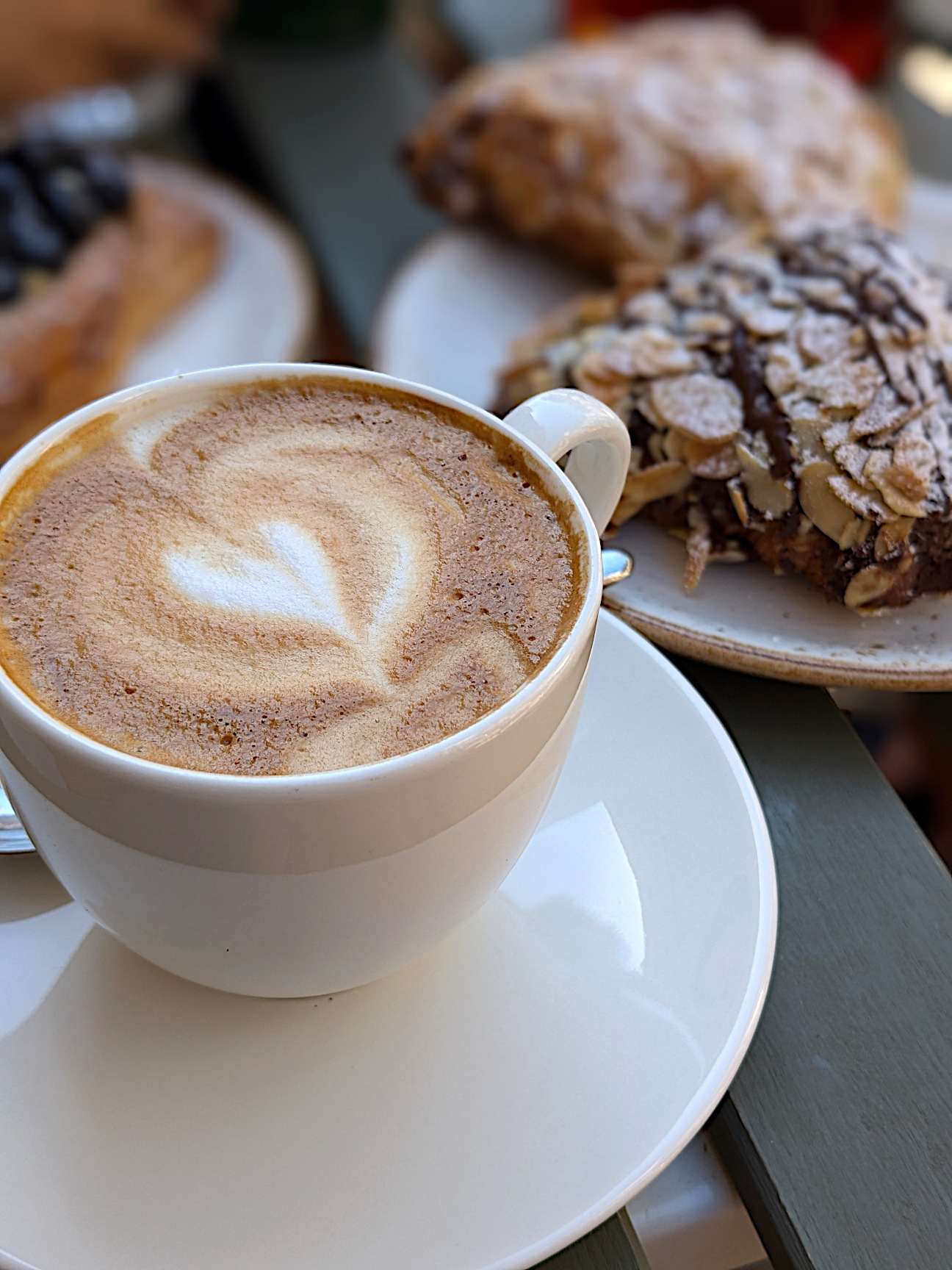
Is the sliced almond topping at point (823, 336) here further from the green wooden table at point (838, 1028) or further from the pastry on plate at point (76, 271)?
the pastry on plate at point (76, 271)

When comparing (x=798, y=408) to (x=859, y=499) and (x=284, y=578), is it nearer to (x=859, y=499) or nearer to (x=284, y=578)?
(x=859, y=499)

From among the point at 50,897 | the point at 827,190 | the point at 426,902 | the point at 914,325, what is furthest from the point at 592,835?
the point at 827,190

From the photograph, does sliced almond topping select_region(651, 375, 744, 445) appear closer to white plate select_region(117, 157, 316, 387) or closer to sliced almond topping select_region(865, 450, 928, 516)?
sliced almond topping select_region(865, 450, 928, 516)

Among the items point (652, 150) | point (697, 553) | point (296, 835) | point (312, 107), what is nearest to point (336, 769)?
point (296, 835)

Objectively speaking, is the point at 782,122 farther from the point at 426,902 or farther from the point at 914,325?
the point at 426,902

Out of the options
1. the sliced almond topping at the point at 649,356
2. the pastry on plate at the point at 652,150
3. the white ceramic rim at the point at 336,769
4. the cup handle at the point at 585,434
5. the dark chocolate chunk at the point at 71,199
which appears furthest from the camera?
the dark chocolate chunk at the point at 71,199

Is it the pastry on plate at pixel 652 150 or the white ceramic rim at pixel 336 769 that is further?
the pastry on plate at pixel 652 150

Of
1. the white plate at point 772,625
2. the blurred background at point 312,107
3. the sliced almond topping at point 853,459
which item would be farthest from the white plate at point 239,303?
the sliced almond topping at point 853,459
